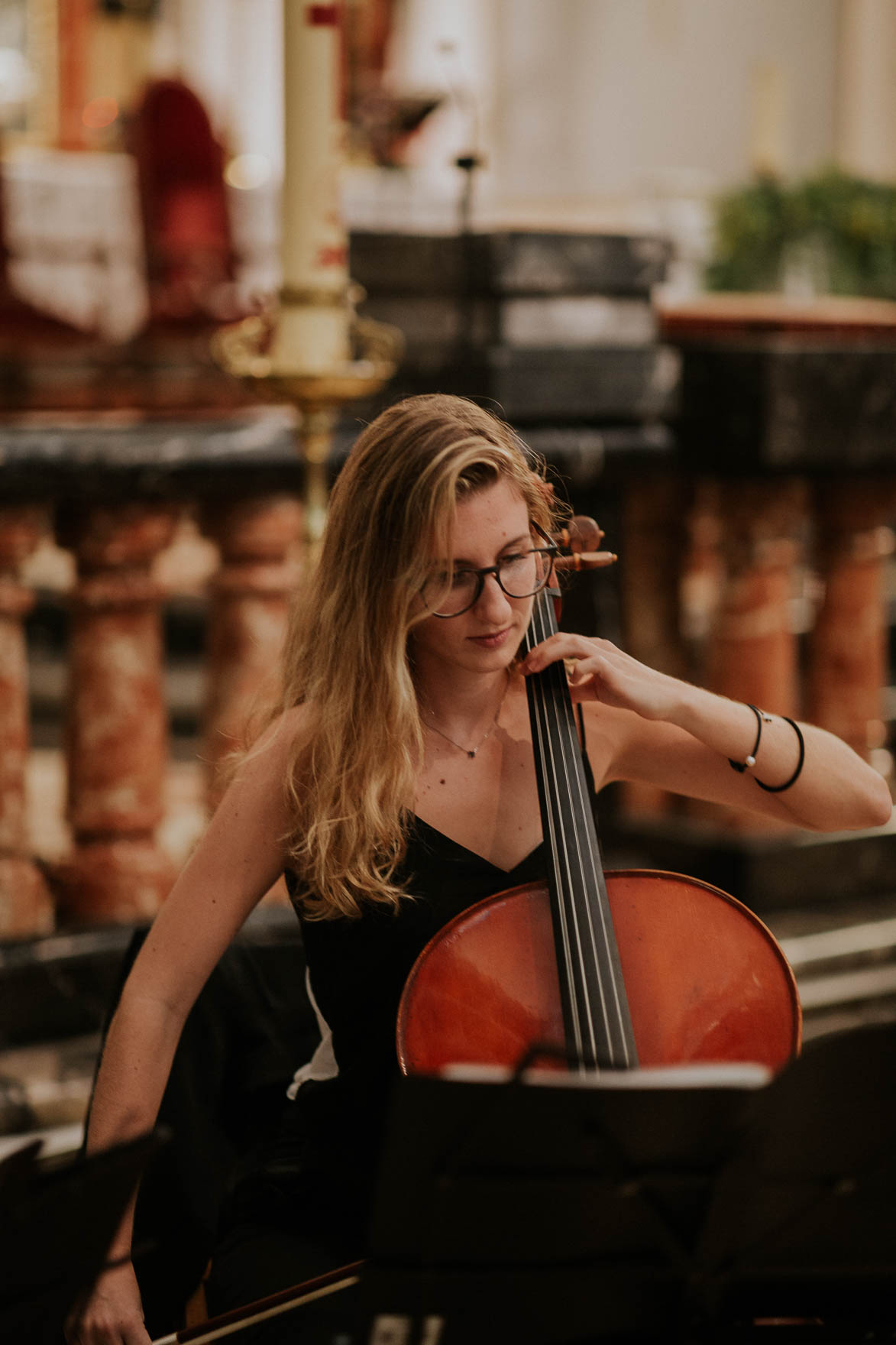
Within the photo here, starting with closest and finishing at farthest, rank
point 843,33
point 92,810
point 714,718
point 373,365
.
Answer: point 714,718 < point 373,365 < point 92,810 < point 843,33

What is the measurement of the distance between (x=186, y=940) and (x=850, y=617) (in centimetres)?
233

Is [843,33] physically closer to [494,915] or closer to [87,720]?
[87,720]

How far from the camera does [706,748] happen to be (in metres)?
1.72

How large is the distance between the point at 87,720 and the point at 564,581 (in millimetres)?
1213

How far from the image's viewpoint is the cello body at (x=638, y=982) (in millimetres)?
1411

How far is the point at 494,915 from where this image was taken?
1.46m

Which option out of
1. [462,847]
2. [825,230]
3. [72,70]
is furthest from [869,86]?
[462,847]

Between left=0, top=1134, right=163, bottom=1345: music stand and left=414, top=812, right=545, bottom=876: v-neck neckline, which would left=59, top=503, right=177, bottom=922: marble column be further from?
left=0, top=1134, right=163, bottom=1345: music stand

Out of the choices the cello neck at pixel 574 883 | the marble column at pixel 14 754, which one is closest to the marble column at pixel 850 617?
the marble column at pixel 14 754

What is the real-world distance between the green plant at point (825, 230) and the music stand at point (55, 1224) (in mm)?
8124

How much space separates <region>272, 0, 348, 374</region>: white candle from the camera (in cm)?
212

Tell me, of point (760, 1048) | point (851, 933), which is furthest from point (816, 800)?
point (851, 933)

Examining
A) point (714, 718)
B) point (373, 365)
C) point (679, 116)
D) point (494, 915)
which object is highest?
point (679, 116)

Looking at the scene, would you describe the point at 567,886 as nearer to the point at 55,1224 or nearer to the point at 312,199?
the point at 55,1224
